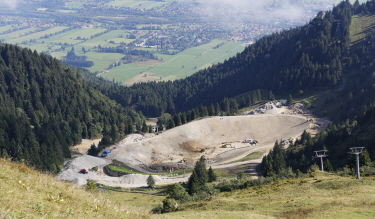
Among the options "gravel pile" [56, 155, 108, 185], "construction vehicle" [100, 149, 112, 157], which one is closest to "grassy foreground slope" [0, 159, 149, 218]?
"gravel pile" [56, 155, 108, 185]

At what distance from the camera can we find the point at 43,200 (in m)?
24.6

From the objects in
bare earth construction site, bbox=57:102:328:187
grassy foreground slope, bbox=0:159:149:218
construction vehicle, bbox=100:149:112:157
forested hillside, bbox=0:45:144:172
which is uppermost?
grassy foreground slope, bbox=0:159:149:218

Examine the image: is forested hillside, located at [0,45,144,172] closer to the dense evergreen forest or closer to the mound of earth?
the mound of earth

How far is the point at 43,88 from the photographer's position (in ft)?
620

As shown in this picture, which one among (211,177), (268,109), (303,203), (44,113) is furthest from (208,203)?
(44,113)

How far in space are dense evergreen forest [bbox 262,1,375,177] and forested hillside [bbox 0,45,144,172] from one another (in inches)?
2397

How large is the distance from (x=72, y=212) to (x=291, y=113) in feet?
475

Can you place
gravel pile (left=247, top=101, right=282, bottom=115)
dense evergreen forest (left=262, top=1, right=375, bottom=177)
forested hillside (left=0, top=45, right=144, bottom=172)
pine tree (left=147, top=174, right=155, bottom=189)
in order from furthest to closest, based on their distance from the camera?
gravel pile (left=247, top=101, right=282, bottom=115) < forested hillside (left=0, top=45, right=144, bottom=172) < pine tree (left=147, top=174, right=155, bottom=189) < dense evergreen forest (left=262, top=1, right=375, bottom=177)

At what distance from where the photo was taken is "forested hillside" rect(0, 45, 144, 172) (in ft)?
431

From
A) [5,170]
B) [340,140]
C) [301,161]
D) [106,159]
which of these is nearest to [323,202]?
[5,170]

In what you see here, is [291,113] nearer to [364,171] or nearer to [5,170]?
[364,171]

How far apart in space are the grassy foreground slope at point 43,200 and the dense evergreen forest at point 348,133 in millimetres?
47483

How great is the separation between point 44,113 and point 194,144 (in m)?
77.4

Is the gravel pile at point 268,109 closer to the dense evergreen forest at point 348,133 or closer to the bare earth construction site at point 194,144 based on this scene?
the bare earth construction site at point 194,144
